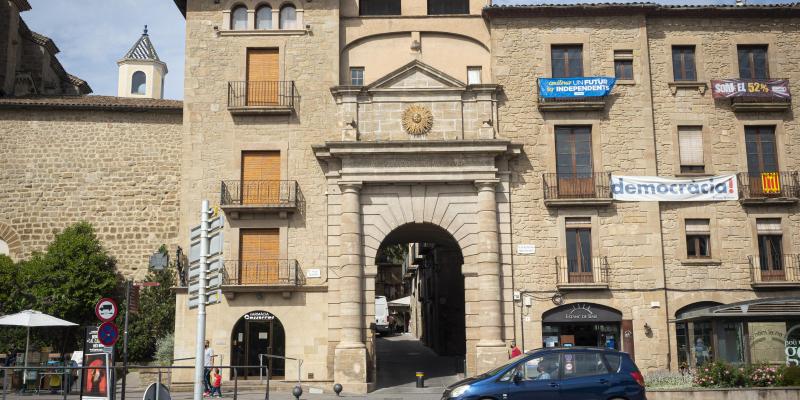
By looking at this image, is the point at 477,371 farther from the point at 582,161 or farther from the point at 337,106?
the point at 337,106

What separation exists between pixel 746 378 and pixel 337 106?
15599 mm

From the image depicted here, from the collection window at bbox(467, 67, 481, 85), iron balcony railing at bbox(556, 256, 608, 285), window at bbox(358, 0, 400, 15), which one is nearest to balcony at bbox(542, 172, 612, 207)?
iron balcony railing at bbox(556, 256, 608, 285)

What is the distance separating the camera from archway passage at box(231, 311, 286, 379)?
26578mm

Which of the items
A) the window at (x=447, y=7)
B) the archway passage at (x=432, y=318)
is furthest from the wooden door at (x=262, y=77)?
the archway passage at (x=432, y=318)

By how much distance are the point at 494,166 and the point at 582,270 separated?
4.66 m

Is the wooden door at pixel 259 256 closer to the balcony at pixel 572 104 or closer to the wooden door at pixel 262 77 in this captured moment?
the wooden door at pixel 262 77

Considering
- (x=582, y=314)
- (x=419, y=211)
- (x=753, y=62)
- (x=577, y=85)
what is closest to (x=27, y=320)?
(x=419, y=211)

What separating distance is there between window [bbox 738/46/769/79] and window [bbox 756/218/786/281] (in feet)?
17.6

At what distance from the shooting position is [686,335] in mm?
26031

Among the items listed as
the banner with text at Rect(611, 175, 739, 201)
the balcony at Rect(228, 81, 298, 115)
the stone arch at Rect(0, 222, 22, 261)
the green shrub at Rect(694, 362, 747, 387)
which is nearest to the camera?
the green shrub at Rect(694, 362, 747, 387)

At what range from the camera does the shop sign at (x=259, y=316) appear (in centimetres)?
2659

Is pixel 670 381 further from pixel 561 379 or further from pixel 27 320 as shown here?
pixel 27 320

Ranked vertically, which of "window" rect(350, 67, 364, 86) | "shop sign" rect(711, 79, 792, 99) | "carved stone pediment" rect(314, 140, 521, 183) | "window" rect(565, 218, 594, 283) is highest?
"window" rect(350, 67, 364, 86)

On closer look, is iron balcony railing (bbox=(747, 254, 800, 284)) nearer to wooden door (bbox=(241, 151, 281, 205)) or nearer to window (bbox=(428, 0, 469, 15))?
window (bbox=(428, 0, 469, 15))
